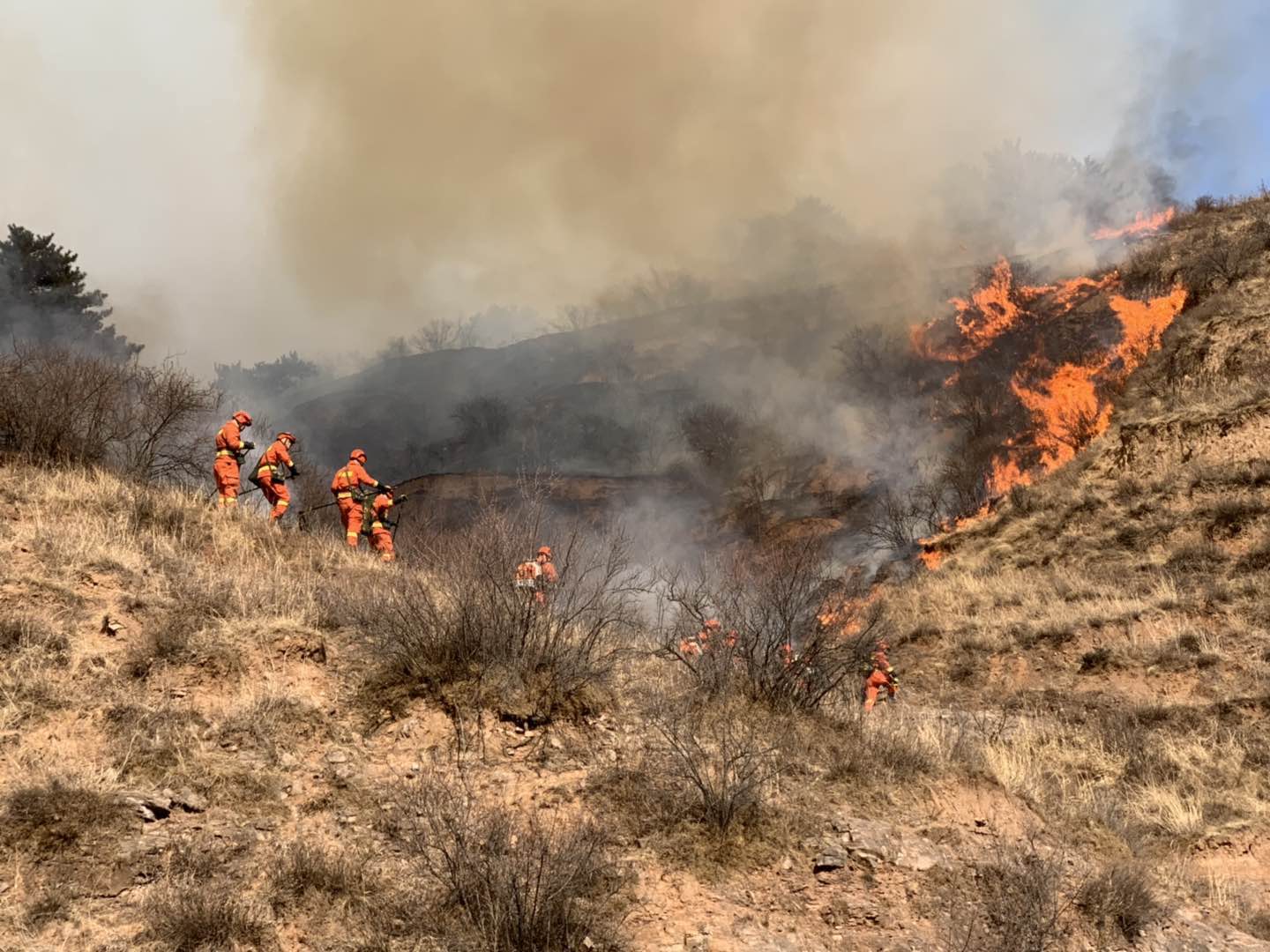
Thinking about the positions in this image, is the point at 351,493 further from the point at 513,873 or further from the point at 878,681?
the point at 513,873

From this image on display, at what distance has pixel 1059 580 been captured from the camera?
1502cm

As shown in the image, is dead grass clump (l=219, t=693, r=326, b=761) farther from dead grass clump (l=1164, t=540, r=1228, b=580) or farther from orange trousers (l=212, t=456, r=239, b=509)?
dead grass clump (l=1164, t=540, r=1228, b=580)

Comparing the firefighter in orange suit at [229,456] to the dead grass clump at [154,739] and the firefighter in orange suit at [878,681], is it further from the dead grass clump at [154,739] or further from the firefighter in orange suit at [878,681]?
the firefighter in orange suit at [878,681]

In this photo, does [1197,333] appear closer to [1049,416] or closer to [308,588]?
[1049,416]

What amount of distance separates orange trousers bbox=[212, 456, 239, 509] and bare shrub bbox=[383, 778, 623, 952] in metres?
7.53

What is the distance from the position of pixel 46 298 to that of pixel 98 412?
90.7ft

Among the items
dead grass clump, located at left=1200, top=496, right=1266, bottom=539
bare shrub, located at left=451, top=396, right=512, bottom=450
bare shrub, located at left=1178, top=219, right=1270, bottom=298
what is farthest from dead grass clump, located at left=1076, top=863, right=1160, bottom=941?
bare shrub, located at left=451, top=396, right=512, bottom=450

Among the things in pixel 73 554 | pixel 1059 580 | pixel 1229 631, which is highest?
pixel 1059 580

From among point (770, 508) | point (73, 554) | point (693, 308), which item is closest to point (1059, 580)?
point (73, 554)

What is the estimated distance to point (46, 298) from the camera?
106 ft

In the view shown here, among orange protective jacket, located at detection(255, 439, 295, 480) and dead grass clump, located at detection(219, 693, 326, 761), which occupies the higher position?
orange protective jacket, located at detection(255, 439, 295, 480)

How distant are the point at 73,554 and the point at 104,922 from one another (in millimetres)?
3861

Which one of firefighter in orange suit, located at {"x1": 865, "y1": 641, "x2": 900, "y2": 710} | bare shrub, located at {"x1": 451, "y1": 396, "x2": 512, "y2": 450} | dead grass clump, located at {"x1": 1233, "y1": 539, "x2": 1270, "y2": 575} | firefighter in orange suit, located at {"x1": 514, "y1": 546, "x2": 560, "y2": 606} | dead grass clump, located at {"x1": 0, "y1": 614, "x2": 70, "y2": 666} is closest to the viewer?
dead grass clump, located at {"x1": 0, "y1": 614, "x2": 70, "y2": 666}

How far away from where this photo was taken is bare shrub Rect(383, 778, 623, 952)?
3287 mm
